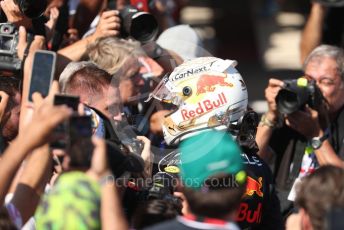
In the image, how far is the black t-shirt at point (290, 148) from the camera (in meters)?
6.22

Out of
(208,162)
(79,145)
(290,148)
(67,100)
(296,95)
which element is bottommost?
(290,148)

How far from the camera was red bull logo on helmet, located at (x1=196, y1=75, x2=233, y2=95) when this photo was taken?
16.8ft

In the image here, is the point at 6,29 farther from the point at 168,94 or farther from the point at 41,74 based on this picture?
the point at 41,74

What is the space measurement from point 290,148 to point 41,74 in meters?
2.74

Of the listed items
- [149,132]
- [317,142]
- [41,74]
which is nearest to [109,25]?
[149,132]

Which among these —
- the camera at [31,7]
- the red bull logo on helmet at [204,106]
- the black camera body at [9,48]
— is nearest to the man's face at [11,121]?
the black camera body at [9,48]

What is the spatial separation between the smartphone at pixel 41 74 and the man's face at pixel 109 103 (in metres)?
1.15

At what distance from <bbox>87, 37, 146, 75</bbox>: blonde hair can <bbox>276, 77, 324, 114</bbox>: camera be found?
1.03 meters

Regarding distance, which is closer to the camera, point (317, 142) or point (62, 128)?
point (62, 128)

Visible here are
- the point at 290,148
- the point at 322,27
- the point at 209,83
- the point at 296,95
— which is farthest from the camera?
the point at 322,27

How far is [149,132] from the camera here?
243 inches

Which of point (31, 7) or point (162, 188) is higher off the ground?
point (31, 7)

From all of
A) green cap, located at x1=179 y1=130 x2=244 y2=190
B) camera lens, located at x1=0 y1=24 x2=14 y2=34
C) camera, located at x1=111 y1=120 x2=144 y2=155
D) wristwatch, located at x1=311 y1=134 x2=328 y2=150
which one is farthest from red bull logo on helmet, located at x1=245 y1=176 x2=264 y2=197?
camera lens, located at x1=0 y1=24 x2=14 y2=34

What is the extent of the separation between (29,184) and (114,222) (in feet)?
2.16
